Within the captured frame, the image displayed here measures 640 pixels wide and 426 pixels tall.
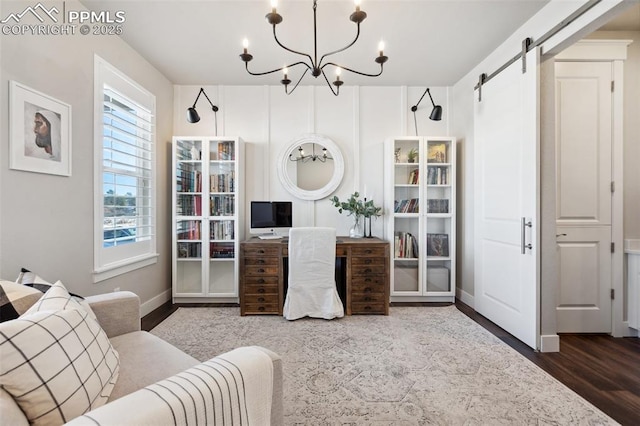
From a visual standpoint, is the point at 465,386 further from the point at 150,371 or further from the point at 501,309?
the point at 150,371

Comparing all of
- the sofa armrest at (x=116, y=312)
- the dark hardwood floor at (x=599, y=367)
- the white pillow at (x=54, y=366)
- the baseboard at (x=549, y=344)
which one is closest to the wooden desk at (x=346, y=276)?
the dark hardwood floor at (x=599, y=367)

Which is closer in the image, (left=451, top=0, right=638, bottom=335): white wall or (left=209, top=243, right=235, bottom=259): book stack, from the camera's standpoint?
(left=451, top=0, right=638, bottom=335): white wall

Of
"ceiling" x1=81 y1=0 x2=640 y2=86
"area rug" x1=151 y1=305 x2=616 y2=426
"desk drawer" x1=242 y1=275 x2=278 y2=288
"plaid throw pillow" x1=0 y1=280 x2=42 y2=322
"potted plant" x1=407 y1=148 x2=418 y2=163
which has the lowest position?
"area rug" x1=151 y1=305 x2=616 y2=426

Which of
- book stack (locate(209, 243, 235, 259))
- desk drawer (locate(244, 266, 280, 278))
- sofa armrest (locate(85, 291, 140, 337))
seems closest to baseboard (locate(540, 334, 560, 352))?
desk drawer (locate(244, 266, 280, 278))

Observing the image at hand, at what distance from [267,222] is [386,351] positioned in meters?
1.98

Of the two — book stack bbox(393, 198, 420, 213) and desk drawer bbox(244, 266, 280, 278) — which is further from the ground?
book stack bbox(393, 198, 420, 213)

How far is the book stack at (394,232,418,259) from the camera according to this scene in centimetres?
363

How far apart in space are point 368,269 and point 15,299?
107 inches

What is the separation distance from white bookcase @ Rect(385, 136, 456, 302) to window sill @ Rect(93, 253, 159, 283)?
2831mm

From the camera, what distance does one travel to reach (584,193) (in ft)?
8.64

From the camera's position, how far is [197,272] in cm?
361

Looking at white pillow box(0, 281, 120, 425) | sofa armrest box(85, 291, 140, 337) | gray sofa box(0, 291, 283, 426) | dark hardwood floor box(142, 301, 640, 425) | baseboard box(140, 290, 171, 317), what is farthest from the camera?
baseboard box(140, 290, 171, 317)

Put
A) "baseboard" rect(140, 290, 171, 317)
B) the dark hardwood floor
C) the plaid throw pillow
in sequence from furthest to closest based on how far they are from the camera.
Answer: "baseboard" rect(140, 290, 171, 317), the dark hardwood floor, the plaid throw pillow

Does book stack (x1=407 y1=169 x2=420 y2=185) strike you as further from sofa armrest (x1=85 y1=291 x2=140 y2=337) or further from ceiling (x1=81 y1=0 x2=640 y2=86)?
sofa armrest (x1=85 y1=291 x2=140 y2=337)
